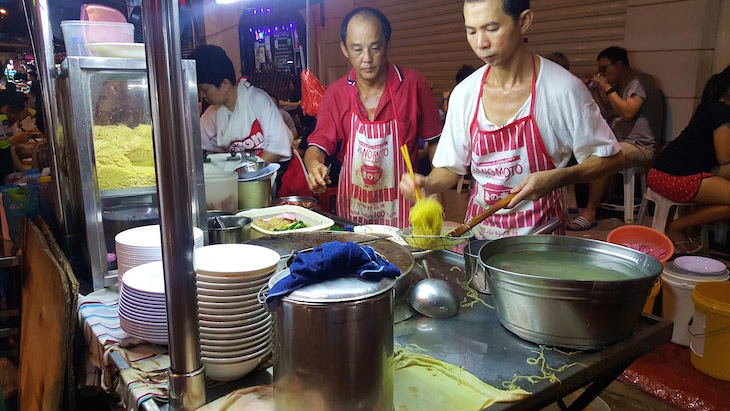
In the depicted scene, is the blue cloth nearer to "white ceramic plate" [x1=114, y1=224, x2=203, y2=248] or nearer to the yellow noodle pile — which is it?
"white ceramic plate" [x1=114, y1=224, x2=203, y2=248]

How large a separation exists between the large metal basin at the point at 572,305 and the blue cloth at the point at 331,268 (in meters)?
0.43

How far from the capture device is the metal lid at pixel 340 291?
0.94 metres

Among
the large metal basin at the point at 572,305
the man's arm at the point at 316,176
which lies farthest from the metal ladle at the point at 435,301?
the man's arm at the point at 316,176

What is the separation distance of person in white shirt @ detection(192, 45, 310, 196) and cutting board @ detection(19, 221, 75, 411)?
1.56 m

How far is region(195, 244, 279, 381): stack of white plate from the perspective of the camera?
1.20 m

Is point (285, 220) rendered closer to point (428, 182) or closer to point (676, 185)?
point (428, 182)

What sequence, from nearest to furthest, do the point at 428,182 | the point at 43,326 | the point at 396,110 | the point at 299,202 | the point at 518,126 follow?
1. the point at 43,326
2. the point at 518,126
3. the point at 428,182
4. the point at 299,202
5. the point at 396,110

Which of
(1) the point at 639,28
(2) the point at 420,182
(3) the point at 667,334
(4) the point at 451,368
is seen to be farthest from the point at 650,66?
(4) the point at 451,368

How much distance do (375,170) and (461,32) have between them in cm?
535

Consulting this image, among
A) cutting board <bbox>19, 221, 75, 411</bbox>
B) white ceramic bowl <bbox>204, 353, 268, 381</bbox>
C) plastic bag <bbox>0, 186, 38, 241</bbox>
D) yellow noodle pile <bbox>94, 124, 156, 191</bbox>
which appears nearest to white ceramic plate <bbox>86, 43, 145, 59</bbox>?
yellow noodle pile <bbox>94, 124, 156, 191</bbox>

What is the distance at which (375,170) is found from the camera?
312cm

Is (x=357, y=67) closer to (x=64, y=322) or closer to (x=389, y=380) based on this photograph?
(x=64, y=322)

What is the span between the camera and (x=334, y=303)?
929mm

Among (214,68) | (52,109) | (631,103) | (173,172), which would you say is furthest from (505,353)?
(631,103)
